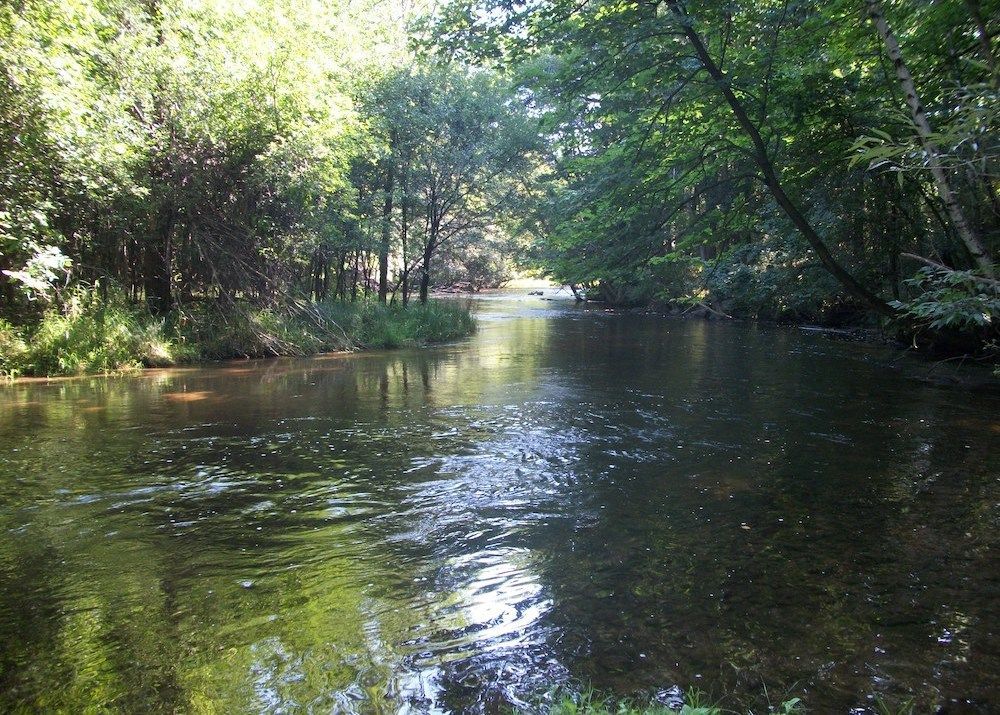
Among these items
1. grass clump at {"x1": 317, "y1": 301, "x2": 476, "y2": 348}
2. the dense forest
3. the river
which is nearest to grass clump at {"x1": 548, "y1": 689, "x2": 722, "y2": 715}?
the river

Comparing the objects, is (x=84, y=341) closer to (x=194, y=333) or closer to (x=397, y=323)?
(x=194, y=333)

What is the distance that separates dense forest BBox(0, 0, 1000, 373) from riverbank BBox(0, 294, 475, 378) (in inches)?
2.6

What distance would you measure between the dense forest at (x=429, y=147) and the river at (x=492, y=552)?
2.09m

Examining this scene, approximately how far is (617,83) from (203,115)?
8.62 m

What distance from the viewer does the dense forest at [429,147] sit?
9.74 m

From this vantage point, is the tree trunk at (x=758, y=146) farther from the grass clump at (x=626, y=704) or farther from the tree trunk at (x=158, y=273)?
the tree trunk at (x=158, y=273)

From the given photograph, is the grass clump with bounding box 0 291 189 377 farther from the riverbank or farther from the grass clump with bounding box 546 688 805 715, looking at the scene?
the grass clump with bounding box 546 688 805 715

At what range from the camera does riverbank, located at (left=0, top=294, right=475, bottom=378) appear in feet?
44.3

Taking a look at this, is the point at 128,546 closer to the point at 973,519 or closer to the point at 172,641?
the point at 172,641

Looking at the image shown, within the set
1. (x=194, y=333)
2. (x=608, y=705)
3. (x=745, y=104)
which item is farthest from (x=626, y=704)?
(x=194, y=333)

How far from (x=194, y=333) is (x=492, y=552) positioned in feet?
42.8

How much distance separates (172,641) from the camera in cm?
409

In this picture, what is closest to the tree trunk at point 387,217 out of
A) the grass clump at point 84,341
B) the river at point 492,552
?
the grass clump at point 84,341

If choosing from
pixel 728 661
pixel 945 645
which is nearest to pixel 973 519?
pixel 945 645
